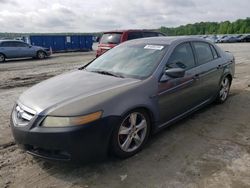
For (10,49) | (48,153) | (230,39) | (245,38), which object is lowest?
(230,39)

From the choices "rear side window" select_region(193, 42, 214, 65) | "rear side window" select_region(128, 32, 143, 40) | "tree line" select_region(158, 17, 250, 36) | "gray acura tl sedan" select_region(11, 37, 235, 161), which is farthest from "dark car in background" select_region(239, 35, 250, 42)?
"gray acura tl sedan" select_region(11, 37, 235, 161)

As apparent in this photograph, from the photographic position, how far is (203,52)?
529cm

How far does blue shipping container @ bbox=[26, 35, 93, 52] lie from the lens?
1054 inches

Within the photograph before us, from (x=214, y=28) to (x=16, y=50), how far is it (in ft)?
323

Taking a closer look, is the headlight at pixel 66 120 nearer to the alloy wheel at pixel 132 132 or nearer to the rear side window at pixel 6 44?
the alloy wheel at pixel 132 132

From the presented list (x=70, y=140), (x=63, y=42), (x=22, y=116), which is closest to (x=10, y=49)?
(x=63, y=42)

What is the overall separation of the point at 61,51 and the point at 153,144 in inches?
988

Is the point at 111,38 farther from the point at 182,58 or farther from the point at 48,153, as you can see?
the point at 48,153

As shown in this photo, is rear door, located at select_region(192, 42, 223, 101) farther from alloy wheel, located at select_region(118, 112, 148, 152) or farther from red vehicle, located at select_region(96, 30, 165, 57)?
red vehicle, located at select_region(96, 30, 165, 57)

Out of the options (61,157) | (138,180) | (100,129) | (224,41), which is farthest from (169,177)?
(224,41)

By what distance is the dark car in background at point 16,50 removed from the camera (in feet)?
59.5

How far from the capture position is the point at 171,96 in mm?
4176

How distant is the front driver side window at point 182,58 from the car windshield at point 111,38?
7489 mm

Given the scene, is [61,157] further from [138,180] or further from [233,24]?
[233,24]
